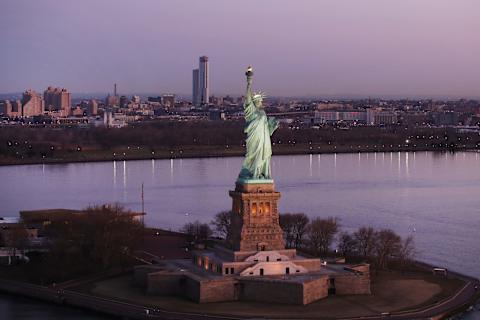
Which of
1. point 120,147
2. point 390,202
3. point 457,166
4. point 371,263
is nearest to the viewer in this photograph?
point 371,263

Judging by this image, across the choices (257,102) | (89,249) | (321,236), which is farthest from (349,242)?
(89,249)

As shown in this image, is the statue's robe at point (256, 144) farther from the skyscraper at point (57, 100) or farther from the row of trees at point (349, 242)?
the skyscraper at point (57, 100)

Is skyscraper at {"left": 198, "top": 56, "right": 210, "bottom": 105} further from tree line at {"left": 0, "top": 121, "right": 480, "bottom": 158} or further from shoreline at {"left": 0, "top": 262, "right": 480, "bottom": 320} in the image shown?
shoreline at {"left": 0, "top": 262, "right": 480, "bottom": 320}

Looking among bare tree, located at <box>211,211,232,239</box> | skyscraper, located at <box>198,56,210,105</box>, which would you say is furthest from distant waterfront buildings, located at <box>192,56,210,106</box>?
bare tree, located at <box>211,211,232,239</box>

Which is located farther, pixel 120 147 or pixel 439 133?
pixel 439 133

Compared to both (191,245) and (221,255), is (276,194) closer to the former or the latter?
(221,255)

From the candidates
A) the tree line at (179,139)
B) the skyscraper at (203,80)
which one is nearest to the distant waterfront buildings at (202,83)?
the skyscraper at (203,80)

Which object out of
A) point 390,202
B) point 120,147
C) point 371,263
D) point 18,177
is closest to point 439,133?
point 120,147
